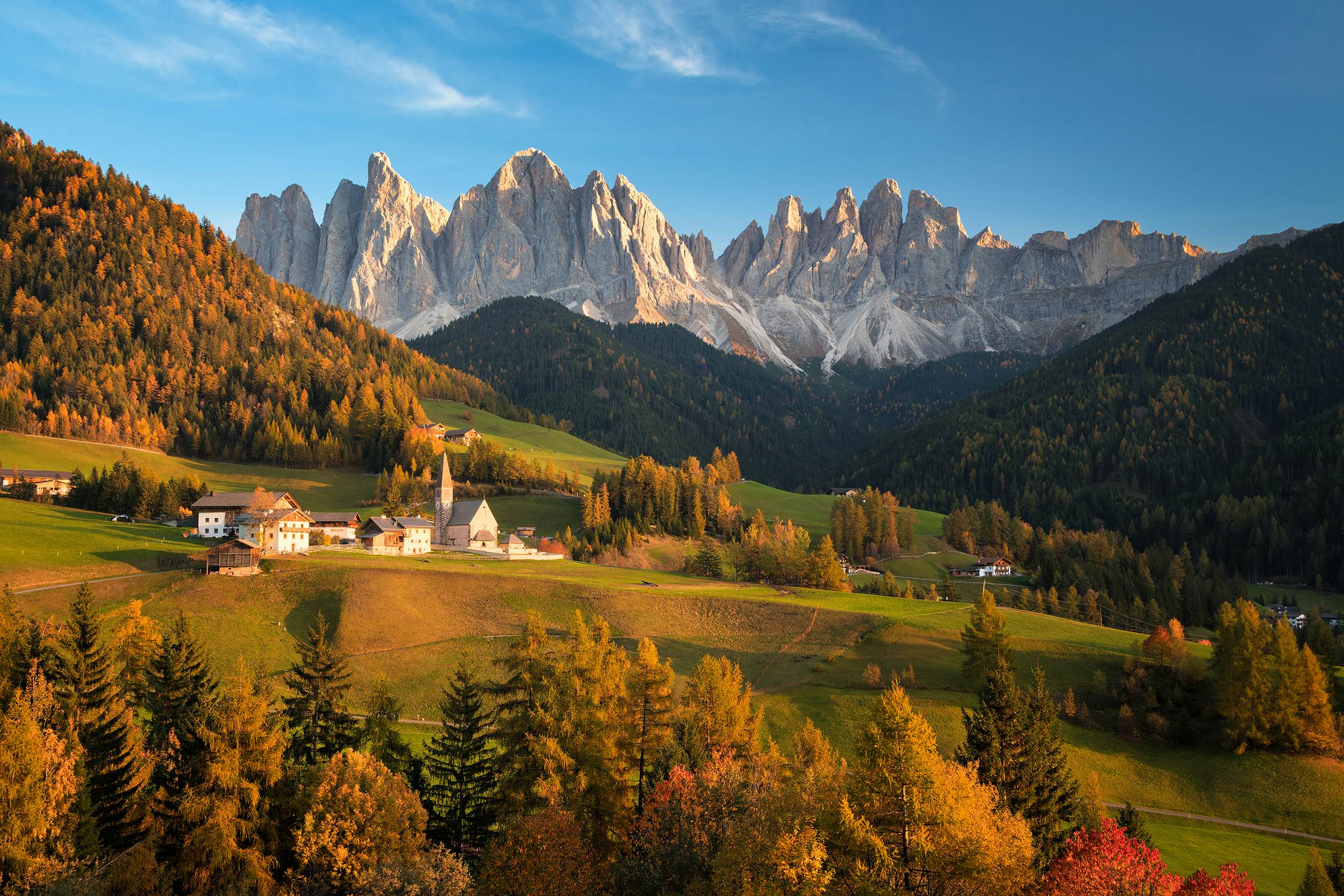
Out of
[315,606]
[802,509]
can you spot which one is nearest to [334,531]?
[315,606]

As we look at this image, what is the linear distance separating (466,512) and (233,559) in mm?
35288

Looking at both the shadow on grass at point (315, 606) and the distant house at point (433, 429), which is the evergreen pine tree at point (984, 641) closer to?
the shadow on grass at point (315, 606)

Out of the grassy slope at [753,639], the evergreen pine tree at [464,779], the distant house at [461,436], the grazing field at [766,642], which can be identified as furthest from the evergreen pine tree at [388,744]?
the distant house at [461,436]

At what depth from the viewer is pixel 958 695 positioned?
63.4 meters

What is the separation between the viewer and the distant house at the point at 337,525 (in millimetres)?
98312

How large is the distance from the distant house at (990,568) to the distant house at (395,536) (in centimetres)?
8097

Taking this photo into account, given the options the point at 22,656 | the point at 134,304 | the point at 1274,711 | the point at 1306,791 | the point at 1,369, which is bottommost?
the point at 1306,791

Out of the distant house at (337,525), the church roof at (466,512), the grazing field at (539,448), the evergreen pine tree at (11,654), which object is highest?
the grazing field at (539,448)

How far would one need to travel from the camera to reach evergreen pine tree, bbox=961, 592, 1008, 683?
210 ft

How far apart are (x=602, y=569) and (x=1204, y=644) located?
5952 cm

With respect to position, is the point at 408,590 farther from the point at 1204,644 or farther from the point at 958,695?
the point at 1204,644

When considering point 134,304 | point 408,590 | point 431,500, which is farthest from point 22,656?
point 134,304

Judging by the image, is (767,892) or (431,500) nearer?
(767,892)

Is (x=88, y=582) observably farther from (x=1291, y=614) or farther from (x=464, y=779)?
(x=1291, y=614)
